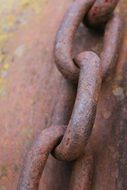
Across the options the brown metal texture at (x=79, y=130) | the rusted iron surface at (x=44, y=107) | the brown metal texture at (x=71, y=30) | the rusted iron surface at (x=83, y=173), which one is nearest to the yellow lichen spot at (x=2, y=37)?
the rusted iron surface at (x=44, y=107)

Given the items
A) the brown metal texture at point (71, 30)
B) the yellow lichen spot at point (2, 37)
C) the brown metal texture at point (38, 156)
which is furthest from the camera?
the yellow lichen spot at point (2, 37)

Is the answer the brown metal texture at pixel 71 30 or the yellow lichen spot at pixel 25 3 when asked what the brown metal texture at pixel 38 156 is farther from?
the yellow lichen spot at pixel 25 3

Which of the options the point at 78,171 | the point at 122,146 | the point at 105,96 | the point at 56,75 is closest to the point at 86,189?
the point at 78,171

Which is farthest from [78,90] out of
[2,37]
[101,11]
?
[2,37]

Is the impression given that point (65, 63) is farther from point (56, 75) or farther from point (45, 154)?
point (45, 154)

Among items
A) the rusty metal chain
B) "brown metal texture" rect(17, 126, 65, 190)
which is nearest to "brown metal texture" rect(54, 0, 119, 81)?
the rusty metal chain

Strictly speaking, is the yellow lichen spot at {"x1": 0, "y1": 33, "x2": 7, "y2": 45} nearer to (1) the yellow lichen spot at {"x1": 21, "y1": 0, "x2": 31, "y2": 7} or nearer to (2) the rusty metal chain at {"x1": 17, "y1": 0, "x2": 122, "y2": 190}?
(1) the yellow lichen spot at {"x1": 21, "y1": 0, "x2": 31, "y2": 7}

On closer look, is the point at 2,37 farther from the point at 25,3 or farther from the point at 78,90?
the point at 78,90
